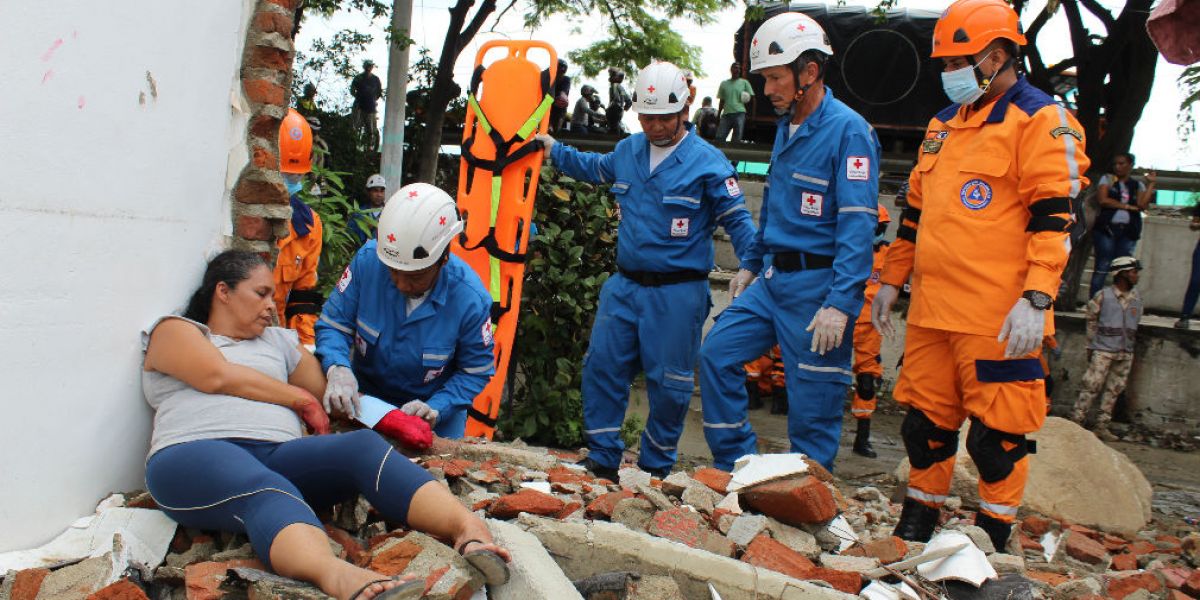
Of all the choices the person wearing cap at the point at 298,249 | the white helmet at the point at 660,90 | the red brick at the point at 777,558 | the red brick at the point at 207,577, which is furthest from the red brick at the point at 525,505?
the person wearing cap at the point at 298,249

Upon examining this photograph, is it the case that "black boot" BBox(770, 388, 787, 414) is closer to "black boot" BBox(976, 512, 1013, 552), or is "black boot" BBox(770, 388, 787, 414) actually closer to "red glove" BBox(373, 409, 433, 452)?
"black boot" BBox(976, 512, 1013, 552)

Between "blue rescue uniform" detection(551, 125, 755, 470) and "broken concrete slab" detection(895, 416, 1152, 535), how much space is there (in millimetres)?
1530

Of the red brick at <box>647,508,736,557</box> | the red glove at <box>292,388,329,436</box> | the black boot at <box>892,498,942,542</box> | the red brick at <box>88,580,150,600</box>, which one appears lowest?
the black boot at <box>892,498,942,542</box>

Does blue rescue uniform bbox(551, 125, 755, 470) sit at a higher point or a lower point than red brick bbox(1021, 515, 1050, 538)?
higher

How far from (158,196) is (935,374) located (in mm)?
2657

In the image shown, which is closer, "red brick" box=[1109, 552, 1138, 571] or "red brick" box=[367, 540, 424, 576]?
"red brick" box=[367, 540, 424, 576]

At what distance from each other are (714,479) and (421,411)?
3.61ft

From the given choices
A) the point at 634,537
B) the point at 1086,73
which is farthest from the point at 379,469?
the point at 1086,73

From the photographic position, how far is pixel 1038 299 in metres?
3.32

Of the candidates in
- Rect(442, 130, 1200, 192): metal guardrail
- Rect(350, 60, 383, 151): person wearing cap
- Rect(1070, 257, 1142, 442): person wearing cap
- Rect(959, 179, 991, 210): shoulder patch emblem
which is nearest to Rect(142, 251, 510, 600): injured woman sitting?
Rect(959, 179, 991, 210): shoulder patch emblem

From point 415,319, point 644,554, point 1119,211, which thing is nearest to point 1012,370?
point 644,554

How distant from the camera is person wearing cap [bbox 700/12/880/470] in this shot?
412 centimetres

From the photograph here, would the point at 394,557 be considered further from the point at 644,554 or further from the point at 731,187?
the point at 731,187

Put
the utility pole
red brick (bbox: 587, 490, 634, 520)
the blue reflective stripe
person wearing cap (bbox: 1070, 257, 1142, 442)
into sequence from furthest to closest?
the utility pole < person wearing cap (bbox: 1070, 257, 1142, 442) < the blue reflective stripe < red brick (bbox: 587, 490, 634, 520)
